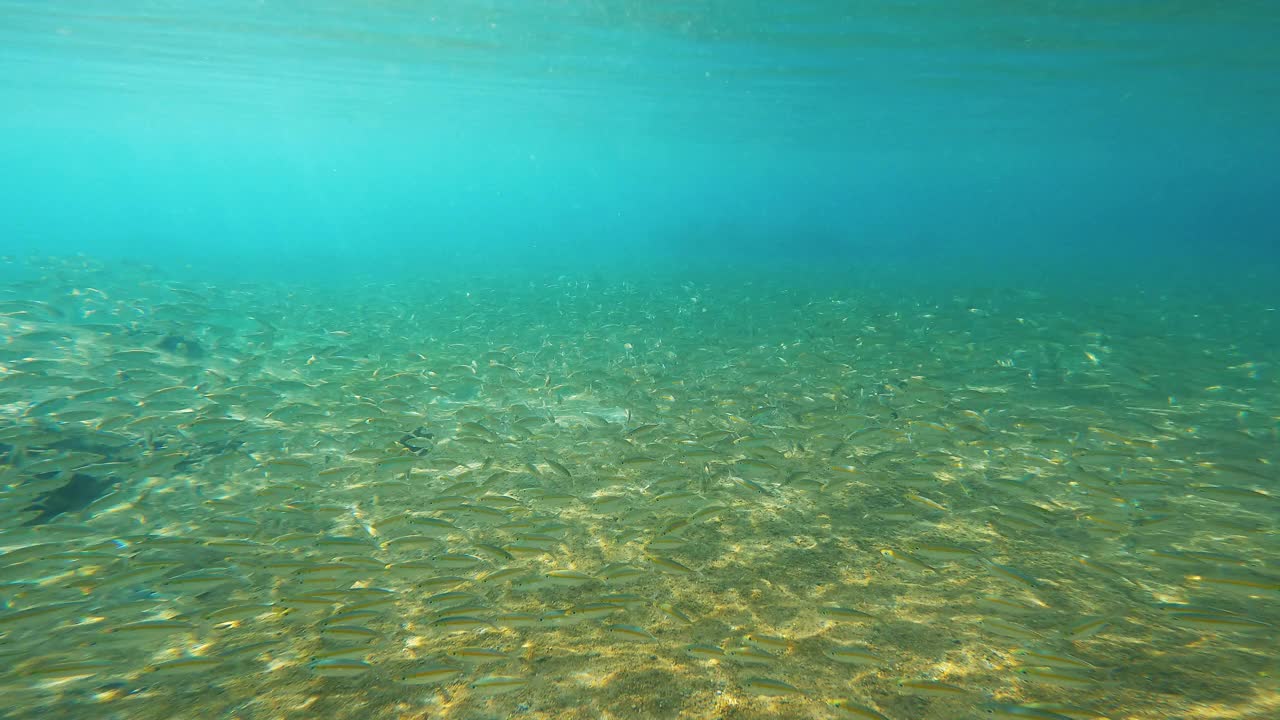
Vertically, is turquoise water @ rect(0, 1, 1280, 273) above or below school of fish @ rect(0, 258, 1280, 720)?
above

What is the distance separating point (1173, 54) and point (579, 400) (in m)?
29.3

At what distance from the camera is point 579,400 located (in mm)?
10766

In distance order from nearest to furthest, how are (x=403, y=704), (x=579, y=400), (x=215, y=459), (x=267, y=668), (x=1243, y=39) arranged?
1. (x=403, y=704)
2. (x=267, y=668)
3. (x=215, y=459)
4. (x=579, y=400)
5. (x=1243, y=39)

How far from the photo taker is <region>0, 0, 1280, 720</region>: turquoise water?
3.98 metres

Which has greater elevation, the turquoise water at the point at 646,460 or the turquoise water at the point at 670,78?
the turquoise water at the point at 670,78

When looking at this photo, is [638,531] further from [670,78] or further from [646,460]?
[670,78]

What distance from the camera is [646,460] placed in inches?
236

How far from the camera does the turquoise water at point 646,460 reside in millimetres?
3980

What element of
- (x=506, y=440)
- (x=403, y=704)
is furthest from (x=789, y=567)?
(x=506, y=440)

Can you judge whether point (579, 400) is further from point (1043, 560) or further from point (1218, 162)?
point (1218, 162)

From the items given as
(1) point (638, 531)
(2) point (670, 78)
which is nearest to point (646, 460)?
(1) point (638, 531)

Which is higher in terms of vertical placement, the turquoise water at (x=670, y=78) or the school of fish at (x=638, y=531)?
the turquoise water at (x=670, y=78)

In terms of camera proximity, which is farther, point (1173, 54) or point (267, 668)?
point (1173, 54)

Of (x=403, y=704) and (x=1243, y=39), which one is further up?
(x=1243, y=39)
